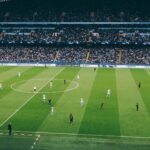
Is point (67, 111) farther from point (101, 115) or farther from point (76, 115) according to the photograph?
point (101, 115)

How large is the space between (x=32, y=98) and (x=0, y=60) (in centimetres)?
4851

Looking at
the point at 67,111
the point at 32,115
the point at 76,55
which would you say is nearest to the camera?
the point at 32,115

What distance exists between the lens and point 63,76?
67.9 meters

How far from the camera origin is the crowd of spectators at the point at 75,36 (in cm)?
9700

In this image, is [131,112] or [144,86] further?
[144,86]

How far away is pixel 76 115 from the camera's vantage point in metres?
38.9

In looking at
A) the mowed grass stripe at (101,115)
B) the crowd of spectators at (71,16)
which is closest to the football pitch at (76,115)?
the mowed grass stripe at (101,115)

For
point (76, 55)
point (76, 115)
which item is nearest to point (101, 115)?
point (76, 115)

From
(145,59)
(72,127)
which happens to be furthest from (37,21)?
(72,127)

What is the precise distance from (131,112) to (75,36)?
203ft

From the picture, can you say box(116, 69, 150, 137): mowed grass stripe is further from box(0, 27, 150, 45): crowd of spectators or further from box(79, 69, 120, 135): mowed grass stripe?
box(0, 27, 150, 45): crowd of spectators

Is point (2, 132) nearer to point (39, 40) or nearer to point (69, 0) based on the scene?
point (39, 40)

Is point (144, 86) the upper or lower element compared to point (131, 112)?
upper

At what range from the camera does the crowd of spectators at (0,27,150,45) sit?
97.0 meters
